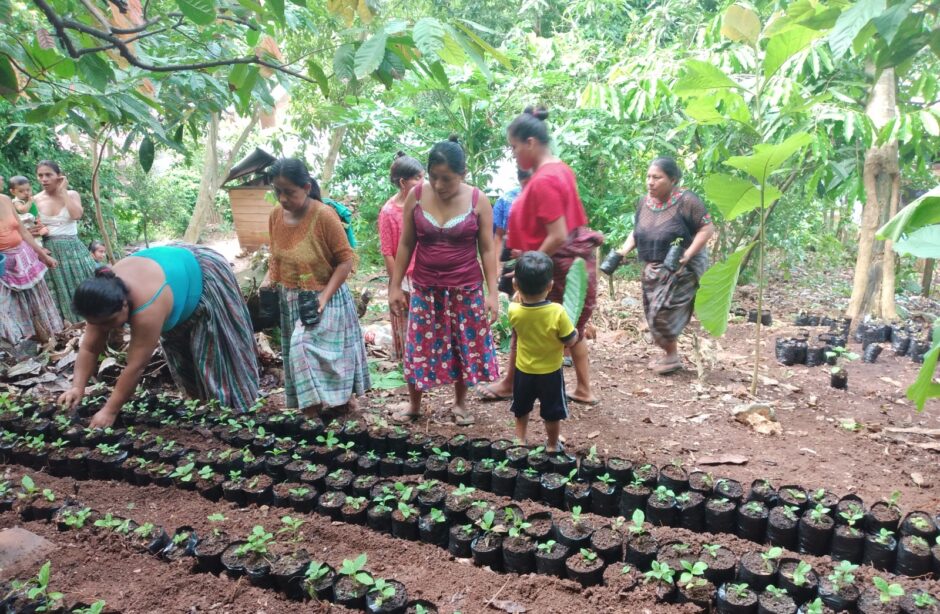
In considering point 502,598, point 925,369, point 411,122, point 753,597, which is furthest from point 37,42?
point 411,122

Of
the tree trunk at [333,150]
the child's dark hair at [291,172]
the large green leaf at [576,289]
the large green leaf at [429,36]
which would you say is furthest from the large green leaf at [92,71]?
the tree trunk at [333,150]

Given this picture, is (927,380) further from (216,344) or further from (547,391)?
(216,344)

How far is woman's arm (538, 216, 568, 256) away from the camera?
3150 millimetres

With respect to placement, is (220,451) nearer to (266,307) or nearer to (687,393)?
(266,307)

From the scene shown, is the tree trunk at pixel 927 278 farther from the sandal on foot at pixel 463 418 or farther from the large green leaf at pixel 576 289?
the sandal on foot at pixel 463 418

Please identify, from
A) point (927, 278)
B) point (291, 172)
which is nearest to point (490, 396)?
point (291, 172)

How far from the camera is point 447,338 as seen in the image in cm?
329

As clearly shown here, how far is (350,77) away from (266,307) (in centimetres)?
345

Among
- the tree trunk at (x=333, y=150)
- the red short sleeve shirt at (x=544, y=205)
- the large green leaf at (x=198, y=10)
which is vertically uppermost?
the tree trunk at (x=333, y=150)

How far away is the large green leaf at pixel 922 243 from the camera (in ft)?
4.53

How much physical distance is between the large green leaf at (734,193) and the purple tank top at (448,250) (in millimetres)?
1296

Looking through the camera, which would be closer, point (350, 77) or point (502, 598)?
point (350, 77)

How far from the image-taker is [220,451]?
3041 mm

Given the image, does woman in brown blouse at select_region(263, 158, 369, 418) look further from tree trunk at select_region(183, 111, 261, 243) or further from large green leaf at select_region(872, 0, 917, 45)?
tree trunk at select_region(183, 111, 261, 243)
